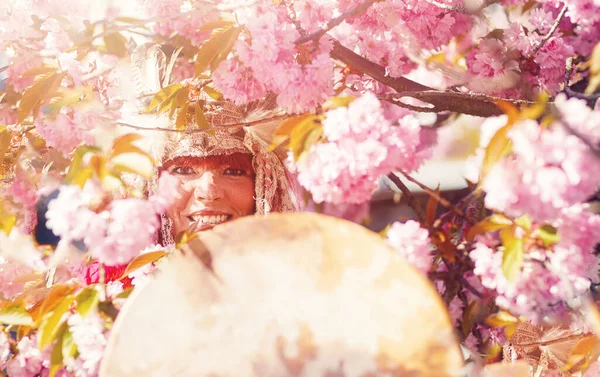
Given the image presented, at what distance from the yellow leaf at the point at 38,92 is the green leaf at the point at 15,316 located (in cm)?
53

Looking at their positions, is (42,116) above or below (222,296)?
above

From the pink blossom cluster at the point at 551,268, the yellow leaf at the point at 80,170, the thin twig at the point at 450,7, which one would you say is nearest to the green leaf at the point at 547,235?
the pink blossom cluster at the point at 551,268

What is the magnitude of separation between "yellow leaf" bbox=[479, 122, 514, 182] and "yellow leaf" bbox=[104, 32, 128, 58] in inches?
37.0

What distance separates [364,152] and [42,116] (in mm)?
1062

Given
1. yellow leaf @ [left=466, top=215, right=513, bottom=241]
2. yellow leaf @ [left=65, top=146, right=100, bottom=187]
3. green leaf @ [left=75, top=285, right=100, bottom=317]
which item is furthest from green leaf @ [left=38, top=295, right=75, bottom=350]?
yellow leaf @ [left=466, top=215, right=513, bottom=241]

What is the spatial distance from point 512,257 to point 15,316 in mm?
1202

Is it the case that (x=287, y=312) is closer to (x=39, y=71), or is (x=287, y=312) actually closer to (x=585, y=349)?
(x=585, y=349)

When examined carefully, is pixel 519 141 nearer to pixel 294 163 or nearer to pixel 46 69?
pixel 294 163

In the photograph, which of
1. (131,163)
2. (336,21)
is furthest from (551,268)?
(131,163)

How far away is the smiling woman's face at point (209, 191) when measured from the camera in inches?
82.7

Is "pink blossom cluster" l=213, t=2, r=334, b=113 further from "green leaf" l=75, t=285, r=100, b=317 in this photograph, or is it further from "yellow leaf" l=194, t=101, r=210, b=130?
"green leaf" l=75, t=285, r=100, b=317

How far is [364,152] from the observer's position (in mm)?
1176

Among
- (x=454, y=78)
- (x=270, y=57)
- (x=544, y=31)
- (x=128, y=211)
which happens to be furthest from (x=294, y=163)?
(x=544, y=31)

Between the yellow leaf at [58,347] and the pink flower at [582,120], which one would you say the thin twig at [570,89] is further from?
the yellow leaf at [58,347]
